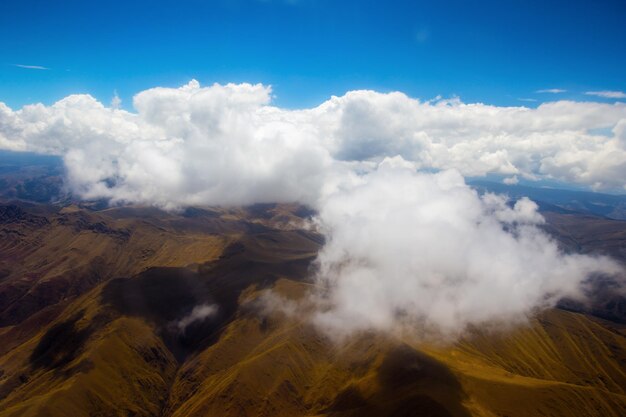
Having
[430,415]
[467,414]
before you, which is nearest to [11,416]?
[430,415]

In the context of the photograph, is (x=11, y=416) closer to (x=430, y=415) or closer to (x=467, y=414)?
(x=430, y=415)

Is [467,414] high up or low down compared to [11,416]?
up
